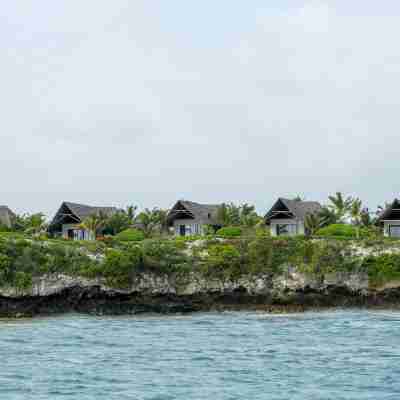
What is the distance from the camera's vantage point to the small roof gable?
73812 mm

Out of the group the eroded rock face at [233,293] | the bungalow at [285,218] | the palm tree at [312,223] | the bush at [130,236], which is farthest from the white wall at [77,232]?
the palm tree at [312,223]

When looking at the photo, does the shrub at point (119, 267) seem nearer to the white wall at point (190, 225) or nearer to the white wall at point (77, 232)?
the white wall at point (77, 232)

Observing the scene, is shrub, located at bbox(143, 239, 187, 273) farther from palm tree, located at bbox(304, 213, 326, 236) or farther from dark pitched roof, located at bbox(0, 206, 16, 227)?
dark pitched roof, located at bbox(0, 206, 16, 227)

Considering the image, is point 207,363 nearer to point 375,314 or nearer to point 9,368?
point 9,368

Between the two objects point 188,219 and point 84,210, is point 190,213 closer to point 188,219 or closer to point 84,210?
point 188,219

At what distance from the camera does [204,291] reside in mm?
63219

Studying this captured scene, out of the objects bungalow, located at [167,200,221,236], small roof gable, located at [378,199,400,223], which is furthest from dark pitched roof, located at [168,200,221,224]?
small roof gable, located at [378,199,400,223]

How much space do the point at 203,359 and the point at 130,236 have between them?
130 feet

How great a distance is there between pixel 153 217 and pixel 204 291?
20874mm

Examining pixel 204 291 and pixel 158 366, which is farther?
pixel 204 291

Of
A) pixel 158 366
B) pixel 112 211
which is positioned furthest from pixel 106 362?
pixel 112 211

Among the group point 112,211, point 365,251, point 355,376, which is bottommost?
point 355,376

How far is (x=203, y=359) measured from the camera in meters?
33.8

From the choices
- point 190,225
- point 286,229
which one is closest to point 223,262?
point 286,229
